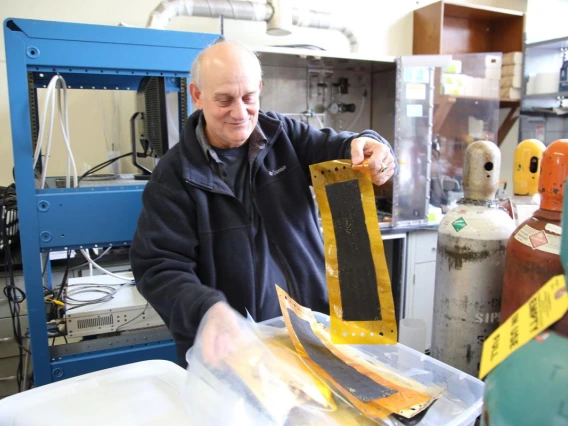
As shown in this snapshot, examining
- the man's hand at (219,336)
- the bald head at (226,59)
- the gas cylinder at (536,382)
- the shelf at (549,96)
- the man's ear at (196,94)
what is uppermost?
the shelf at (549,96)

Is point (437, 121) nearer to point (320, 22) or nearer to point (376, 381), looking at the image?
point (320, 22)

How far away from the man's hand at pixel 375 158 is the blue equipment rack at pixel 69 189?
0.81 metres

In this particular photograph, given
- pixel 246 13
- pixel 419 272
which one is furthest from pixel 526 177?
pixel 246 13

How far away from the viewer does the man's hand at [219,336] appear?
62 cm

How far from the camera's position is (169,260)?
1.00 meters

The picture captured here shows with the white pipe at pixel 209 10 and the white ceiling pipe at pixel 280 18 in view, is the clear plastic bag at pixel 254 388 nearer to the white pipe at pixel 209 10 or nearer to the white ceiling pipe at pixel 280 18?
the white pipe at pixel 209 10

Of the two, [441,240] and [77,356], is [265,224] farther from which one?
[77,356]

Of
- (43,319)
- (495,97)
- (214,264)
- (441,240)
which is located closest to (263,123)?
(214,264)

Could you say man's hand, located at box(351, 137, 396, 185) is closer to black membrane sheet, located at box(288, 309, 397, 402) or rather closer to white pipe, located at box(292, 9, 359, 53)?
black membrane sheet, located at box(288, 309, 397, 402)

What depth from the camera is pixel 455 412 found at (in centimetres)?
62

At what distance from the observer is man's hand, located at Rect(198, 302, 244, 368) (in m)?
0.62

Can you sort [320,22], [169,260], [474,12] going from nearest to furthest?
1. [169,260]
2. [320,22]
3. [474,12]

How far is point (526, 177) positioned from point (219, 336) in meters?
0.70

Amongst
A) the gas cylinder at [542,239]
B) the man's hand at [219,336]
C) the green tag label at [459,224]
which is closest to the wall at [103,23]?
the man's hand at [219,336]
